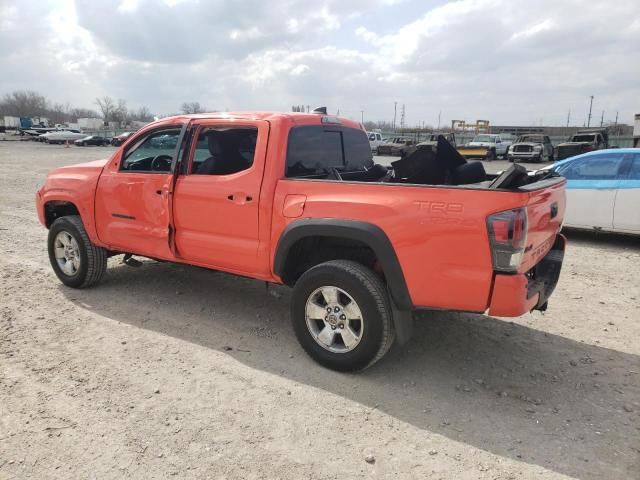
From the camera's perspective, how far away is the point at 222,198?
4.16 meters

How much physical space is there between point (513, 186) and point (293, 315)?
6.03ft

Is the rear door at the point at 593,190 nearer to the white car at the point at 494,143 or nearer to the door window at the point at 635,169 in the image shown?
the door window at the point at 635,169

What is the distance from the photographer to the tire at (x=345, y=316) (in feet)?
11.4

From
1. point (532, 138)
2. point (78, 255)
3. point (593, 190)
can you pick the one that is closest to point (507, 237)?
point (78, 255)

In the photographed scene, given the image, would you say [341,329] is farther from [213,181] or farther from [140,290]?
[140,290]

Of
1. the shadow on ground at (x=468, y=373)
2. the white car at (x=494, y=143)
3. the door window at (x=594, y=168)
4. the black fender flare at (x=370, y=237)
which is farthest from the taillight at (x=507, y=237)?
the white car at (x=494, y=143)

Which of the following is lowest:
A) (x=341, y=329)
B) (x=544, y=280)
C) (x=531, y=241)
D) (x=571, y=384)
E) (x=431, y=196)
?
(x=571, y=384)

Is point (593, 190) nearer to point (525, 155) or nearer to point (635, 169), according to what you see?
point (635, 169)

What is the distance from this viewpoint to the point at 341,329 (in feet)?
12.1

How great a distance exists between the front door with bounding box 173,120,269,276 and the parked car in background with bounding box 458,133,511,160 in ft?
86.3

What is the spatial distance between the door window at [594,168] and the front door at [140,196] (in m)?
6.74

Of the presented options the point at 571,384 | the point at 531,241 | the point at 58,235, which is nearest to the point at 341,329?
the point at 531,241

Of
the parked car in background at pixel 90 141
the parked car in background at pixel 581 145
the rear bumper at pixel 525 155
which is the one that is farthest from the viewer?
the parked car in background at pixel 90 141

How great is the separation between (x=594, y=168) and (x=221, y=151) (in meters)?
6.59
